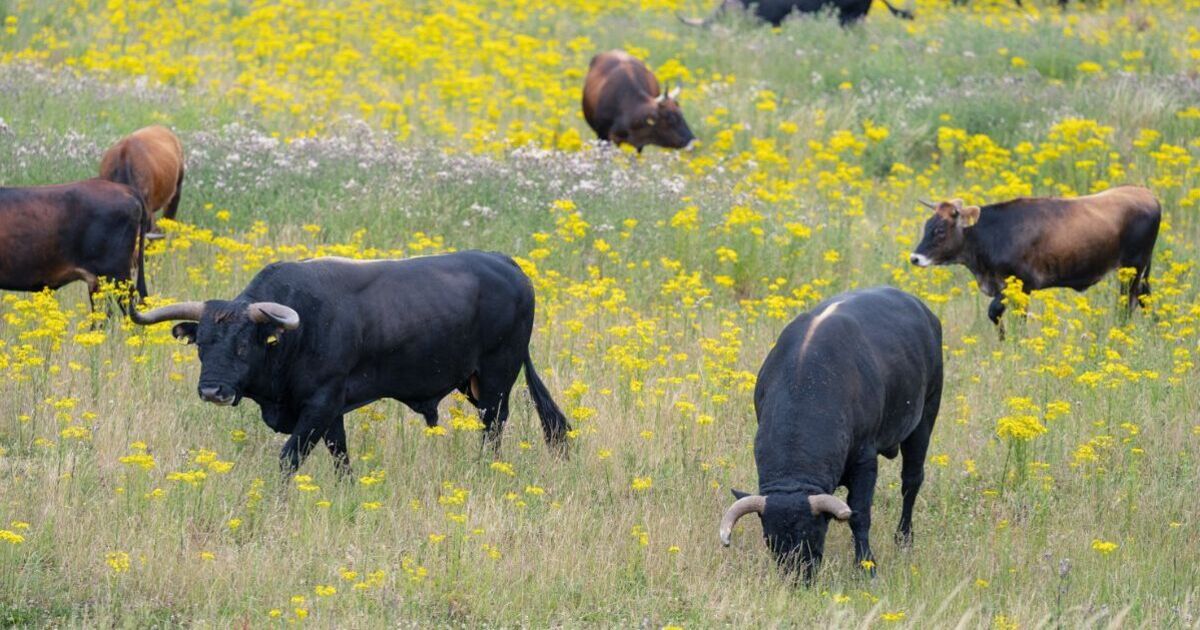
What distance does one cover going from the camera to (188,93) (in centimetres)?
1817

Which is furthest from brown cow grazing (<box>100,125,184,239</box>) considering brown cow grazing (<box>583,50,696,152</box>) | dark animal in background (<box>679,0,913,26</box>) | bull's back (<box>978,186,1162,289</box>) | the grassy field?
dark animal in background (<box>679,0,913,26</box>)

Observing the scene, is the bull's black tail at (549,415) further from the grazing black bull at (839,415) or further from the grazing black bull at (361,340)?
the grazing black bull at (839,415)

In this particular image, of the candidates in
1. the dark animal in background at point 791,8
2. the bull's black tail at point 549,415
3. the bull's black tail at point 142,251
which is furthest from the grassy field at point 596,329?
the dark animal in background at point 791,8

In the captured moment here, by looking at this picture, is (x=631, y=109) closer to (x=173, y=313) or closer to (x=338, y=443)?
(x=338, y=443)

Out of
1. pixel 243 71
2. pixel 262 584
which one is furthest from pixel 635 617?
pixel 243 71

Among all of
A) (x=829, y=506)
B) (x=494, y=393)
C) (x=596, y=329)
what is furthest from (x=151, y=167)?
(x=829, y=506)

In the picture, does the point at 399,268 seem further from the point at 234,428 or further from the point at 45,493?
the point at 45,493

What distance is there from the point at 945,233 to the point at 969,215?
0.83ft

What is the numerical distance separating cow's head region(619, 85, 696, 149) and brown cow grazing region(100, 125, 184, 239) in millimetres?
6187

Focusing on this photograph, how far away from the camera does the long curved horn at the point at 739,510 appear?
8078 millimetres

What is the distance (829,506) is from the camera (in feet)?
26.7

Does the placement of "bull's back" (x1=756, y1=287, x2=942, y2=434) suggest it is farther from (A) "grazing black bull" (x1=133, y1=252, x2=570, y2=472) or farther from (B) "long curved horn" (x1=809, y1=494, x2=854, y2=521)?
(A) "grazing black bull" (x1=133, y1=252, x2=570, y2=472)

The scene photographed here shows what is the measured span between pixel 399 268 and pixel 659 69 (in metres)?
12.9

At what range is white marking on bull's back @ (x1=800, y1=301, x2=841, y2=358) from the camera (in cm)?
884
